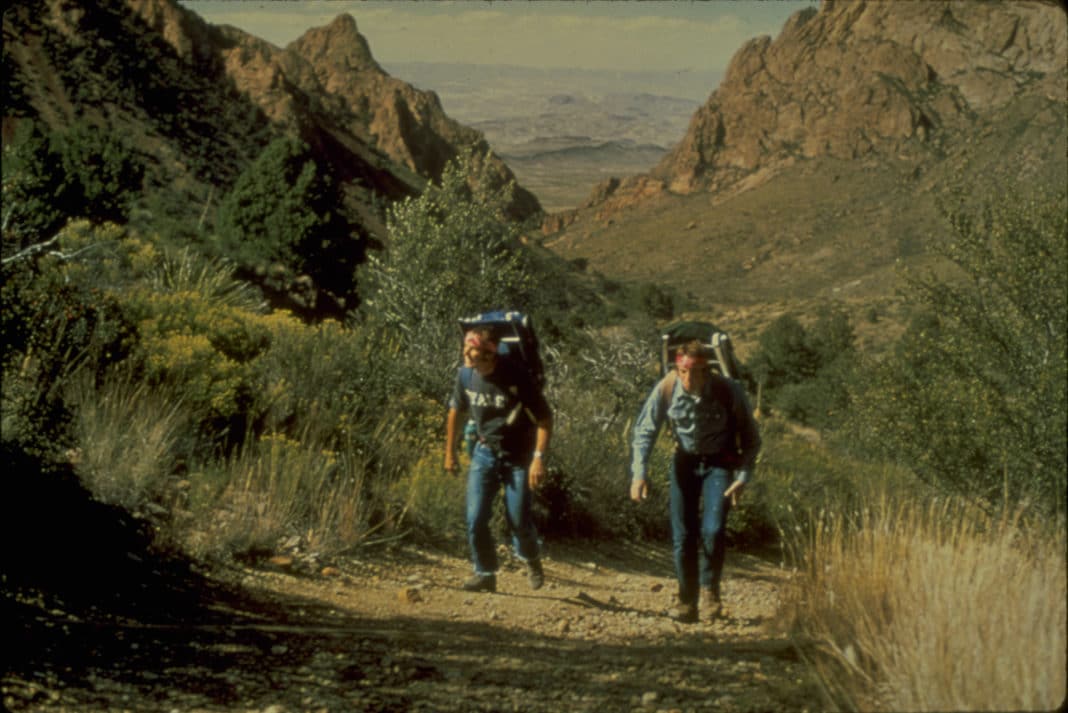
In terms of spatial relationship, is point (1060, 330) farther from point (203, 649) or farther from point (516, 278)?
point (516, 278)

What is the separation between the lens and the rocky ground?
3324mm

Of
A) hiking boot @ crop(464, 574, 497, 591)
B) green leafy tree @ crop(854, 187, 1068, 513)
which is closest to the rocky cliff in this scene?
green leafy tree @ crop(854, 187, 1068, 513)

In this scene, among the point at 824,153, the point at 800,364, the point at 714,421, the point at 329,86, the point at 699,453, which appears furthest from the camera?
the point at 824,153

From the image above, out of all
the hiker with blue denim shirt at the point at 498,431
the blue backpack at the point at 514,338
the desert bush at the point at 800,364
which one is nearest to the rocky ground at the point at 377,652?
the hiker with blue denim shirt at the point at 498,431

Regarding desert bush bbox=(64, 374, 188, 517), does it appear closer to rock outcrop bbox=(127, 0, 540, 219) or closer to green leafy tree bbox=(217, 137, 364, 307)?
green leafy tree bbox=(217, 137, 364, 307)

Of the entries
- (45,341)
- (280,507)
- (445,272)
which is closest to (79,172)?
(445,272)

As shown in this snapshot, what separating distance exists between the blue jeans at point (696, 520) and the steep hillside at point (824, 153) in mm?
56756

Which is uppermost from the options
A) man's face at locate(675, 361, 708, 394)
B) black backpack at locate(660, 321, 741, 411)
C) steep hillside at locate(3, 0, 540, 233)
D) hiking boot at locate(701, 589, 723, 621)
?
steep hillside at locate(3, 0, 540, 233)

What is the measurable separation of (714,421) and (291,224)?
22.0 metres

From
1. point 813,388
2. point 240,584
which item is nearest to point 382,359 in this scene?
point 240,584

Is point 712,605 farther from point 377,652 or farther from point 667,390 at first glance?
point 377,652

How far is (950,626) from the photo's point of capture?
8.18 ft

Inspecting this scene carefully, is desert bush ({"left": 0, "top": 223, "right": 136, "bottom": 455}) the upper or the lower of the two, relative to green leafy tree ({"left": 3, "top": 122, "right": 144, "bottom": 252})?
lower

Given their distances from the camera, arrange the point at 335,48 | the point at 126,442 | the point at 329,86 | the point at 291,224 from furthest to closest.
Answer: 1. the point at 329,86
2. the point at 335,48
3. the point at 291,224
4. the point at 126,442
